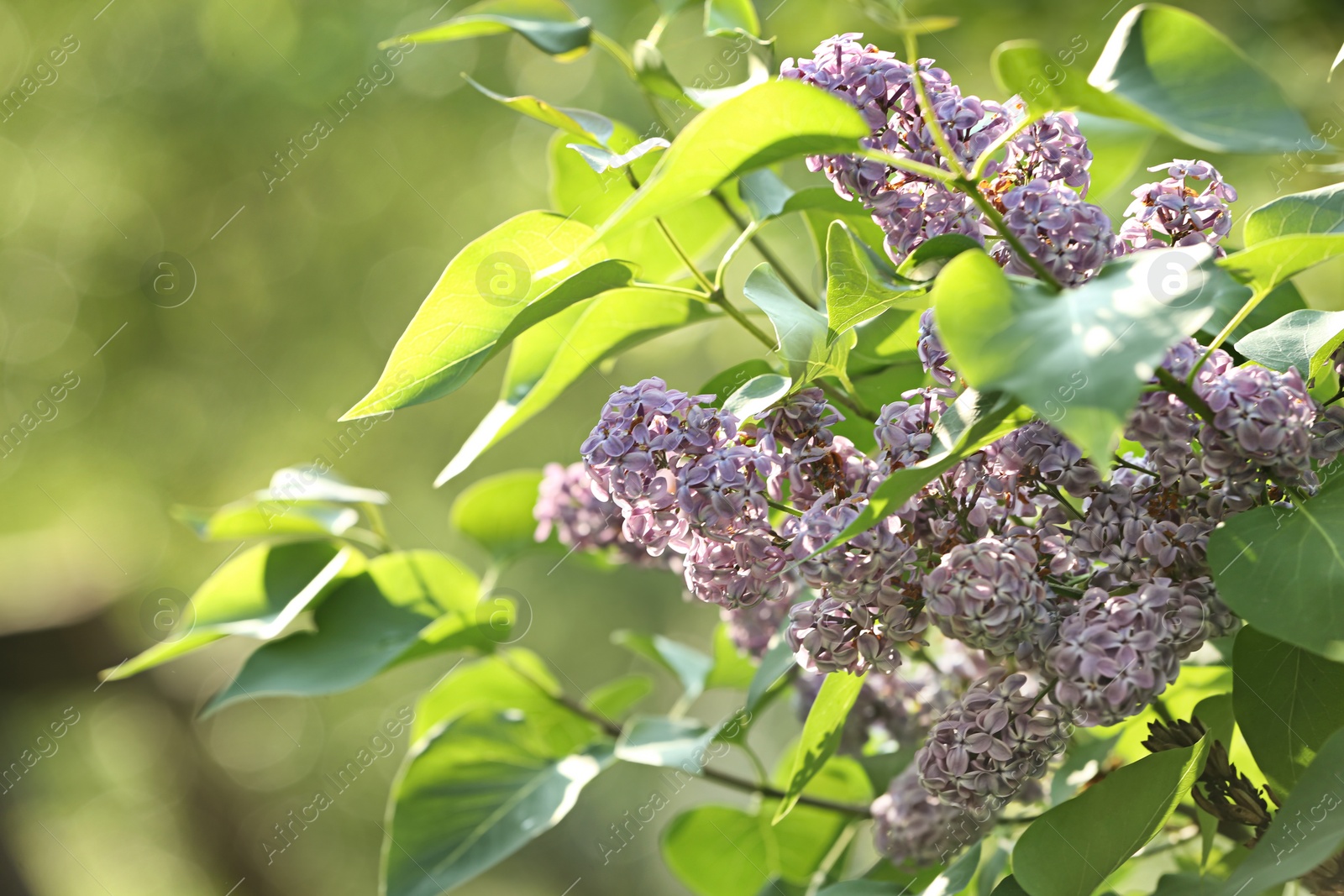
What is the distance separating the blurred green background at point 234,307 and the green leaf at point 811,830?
1.69 metres

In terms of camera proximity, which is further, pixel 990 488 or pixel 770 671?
pixel 770 671

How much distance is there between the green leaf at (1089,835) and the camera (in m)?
0.26

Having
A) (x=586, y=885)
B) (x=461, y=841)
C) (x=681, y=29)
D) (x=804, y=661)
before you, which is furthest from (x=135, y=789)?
(x=804, y=661)

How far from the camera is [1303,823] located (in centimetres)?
22

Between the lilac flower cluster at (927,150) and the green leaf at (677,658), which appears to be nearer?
the lilac flower cluster at (927,150)

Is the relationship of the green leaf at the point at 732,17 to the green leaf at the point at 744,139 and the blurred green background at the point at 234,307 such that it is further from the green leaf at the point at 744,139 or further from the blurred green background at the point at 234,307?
the blurred green background at the point at 234,307

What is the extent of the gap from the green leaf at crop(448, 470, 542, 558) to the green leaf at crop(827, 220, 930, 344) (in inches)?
12.1

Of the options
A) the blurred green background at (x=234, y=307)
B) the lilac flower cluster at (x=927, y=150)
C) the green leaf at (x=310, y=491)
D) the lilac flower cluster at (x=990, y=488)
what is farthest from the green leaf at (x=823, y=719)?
the blurred green background at (x=234, y=307)

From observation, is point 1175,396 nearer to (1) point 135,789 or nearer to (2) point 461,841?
(2) point 461,841

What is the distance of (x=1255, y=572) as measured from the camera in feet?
0.74

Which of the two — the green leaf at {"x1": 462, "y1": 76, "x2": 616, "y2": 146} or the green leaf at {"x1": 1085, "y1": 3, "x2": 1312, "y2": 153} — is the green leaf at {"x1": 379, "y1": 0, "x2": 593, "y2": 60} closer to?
the green leaf at {"x1": 462, "y1": 76, "x2": 616, "y2": 146}

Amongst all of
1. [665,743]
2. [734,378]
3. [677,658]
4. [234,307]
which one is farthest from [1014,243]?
[234,307]

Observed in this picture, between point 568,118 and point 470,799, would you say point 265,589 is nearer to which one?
point 470,799

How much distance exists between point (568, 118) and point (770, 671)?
22 centimetres
